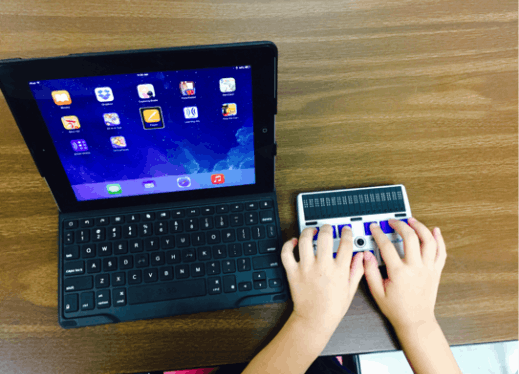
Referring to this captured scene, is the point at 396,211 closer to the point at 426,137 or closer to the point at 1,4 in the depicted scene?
the point at 426,137

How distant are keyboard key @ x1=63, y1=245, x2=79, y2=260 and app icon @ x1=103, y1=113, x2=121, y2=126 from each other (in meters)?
0.21

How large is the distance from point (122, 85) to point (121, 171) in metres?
0.15

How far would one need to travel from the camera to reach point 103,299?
501 mm

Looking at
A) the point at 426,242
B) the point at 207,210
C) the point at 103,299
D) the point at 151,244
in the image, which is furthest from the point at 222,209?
the point at 426,242

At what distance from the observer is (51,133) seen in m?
0.45

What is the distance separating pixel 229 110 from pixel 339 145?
26 centimetres

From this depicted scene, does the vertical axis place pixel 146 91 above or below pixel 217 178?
above

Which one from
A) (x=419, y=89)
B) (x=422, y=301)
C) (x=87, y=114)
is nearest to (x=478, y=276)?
(x=422, y=301)

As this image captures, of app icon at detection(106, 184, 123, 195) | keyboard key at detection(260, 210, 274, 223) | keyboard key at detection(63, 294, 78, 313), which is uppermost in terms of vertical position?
app icon at detection(106, 184, 123, 195)

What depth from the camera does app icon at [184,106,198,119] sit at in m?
0.45

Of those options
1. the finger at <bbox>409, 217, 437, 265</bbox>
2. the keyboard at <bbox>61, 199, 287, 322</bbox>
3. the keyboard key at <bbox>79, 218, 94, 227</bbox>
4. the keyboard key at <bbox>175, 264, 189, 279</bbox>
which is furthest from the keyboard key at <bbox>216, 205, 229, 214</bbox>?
the finger at <bbox>409, 217, 437, 265</bbox>

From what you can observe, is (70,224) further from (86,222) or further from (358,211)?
(358,211)

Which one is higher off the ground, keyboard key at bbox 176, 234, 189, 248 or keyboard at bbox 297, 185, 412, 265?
keyboard at bbox 297, 185, 412, 265

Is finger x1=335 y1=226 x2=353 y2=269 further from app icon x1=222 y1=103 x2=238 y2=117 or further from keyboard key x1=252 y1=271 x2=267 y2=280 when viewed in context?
app icon x1=222 y1=103 x2=238 y2=117
